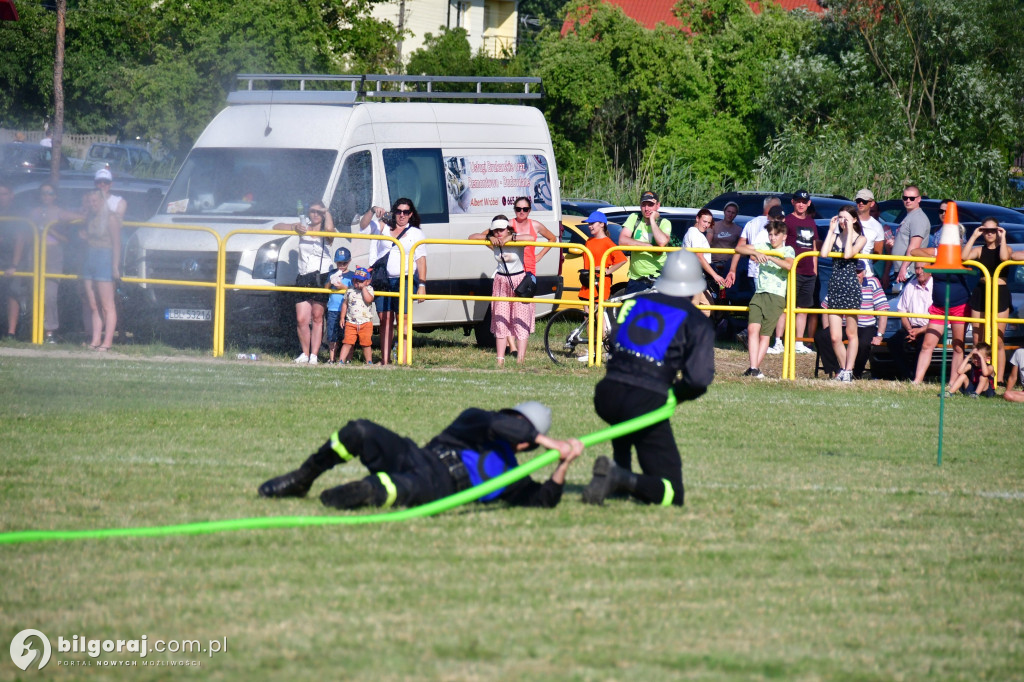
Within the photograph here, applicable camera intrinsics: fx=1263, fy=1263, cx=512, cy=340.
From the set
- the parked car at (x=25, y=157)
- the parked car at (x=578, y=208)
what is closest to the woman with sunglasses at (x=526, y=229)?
the parked car at (x=578, y=208)

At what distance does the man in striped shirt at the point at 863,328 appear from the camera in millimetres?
14617

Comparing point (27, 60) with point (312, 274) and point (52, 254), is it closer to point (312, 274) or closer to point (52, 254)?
point (52, 254)

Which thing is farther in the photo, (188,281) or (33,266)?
(33,266)

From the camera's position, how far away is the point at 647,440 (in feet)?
24.6

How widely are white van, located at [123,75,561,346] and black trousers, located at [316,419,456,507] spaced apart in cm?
806

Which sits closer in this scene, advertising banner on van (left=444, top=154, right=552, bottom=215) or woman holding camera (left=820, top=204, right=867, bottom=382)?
woman holding camera (left=820, top=204, right=867, bottom=382)

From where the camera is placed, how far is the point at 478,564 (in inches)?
243

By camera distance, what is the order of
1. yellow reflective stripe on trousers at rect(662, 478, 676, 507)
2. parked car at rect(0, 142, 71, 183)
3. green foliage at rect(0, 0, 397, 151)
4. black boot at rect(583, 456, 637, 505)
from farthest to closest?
green foliage at rect(0, 0, 397, 151) → parked car at rect(0, 142, 71, 183) → yellow reflective stripe on trousers at rect(662, 478, 676, 507) → black boot at rect(583, 456, 637, 505)

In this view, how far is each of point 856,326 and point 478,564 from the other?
9.51m

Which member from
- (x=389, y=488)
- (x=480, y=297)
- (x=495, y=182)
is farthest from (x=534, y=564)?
(x=495, y=182)

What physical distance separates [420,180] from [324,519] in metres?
9.43

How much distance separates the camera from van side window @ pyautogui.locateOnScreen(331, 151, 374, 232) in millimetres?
15141

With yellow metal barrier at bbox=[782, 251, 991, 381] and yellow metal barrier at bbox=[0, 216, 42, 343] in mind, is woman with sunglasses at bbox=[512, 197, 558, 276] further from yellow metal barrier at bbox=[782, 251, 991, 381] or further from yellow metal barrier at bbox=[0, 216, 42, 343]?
yellow metal barrier at bbox=[0, 216, 42, 343]

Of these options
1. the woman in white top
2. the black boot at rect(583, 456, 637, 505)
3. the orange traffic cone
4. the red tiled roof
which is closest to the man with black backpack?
the woman in white top
